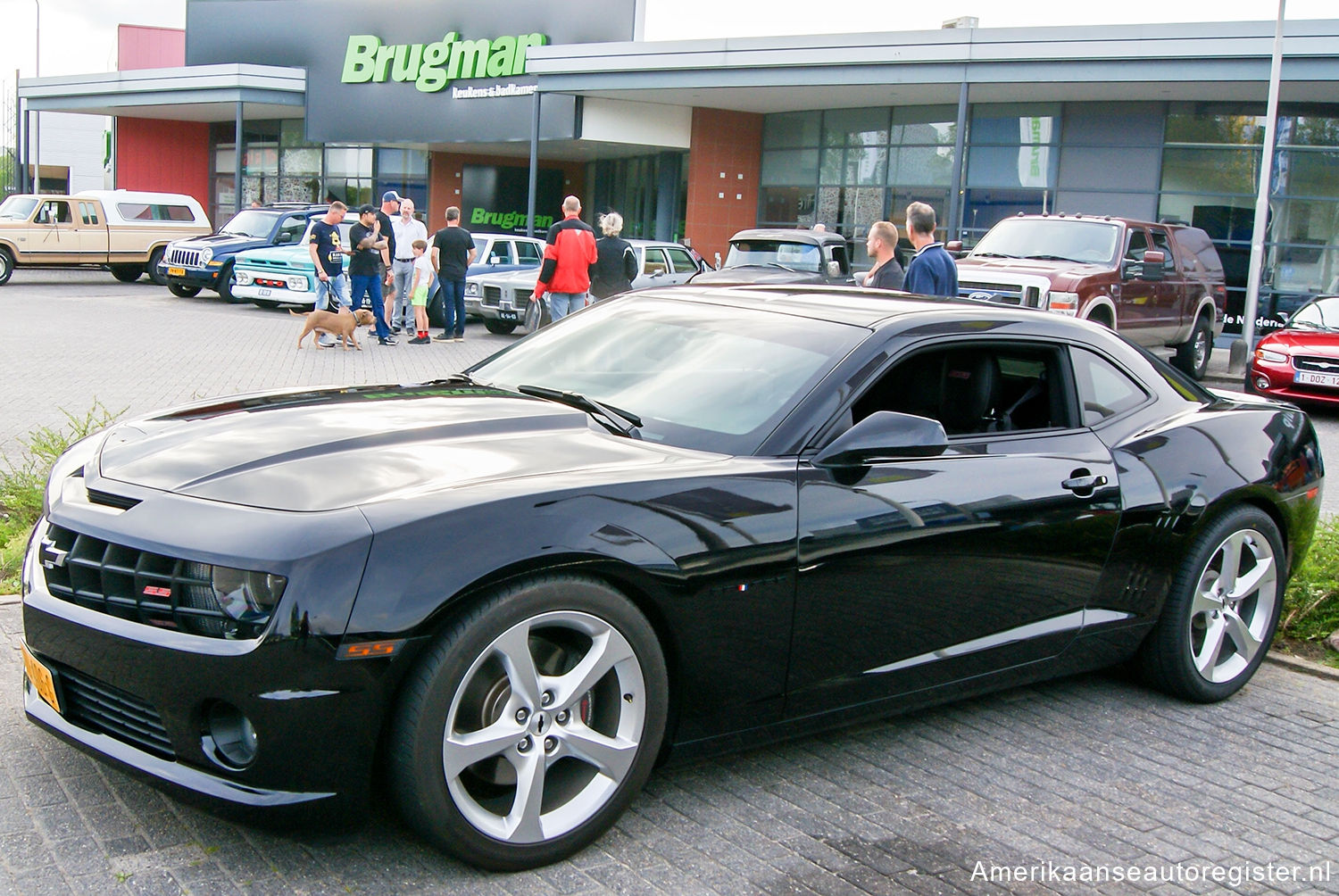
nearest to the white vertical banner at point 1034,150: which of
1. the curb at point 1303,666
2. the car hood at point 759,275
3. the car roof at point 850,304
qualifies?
the car hood at point 759,275

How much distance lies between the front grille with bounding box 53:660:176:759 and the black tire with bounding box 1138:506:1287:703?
134 inches

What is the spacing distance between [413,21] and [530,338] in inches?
1266

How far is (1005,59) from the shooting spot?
69.1 feet

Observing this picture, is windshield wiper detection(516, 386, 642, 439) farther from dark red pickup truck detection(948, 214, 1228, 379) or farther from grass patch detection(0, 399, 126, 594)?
dark red pickup truck detection(948, 214, 1228, 379)

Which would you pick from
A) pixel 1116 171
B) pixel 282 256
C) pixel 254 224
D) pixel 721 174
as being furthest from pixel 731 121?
pixel 282 256

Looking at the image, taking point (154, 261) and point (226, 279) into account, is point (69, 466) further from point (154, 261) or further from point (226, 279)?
point (154, 261)

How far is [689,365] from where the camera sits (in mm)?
4105

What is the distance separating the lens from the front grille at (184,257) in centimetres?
2292

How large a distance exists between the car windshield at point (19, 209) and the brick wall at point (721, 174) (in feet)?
47.8

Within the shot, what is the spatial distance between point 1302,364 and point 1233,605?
10.1 meters

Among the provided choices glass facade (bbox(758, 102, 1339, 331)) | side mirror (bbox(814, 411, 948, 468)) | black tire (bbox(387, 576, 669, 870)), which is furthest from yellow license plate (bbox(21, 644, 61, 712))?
glass facade (bbox(758, 102, 1339, 331))

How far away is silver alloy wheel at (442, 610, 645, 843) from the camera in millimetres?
2988

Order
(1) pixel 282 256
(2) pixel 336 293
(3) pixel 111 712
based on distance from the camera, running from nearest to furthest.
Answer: (3) pixel 111 712
(2) pixel 336 293
(1) pixel 282 256

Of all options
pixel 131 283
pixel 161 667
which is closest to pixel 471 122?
pixel 131 283
